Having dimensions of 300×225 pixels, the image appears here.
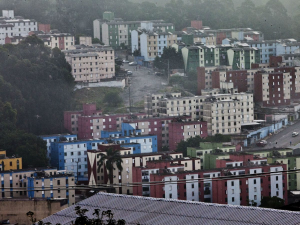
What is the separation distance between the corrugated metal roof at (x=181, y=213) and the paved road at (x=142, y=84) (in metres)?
13.0

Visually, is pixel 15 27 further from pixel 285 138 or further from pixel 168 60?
pixel 285 138

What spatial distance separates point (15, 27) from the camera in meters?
29.1

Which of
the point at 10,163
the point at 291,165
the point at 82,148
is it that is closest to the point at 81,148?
the point at 82,148

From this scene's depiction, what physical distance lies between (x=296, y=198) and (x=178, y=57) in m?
10.9

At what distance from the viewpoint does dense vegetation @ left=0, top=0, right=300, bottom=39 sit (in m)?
32.0

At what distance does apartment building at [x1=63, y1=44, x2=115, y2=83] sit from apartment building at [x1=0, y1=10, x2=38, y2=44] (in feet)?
9.77

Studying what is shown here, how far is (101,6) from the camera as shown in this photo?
3388cm

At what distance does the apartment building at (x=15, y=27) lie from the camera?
2861cm

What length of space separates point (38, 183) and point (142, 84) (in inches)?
364

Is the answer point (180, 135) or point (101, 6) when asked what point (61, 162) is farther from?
point (101, 6)

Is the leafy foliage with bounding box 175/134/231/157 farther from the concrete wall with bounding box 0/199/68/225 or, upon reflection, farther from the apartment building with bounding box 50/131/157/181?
the concrete wall with bounding box 0/199/68/225

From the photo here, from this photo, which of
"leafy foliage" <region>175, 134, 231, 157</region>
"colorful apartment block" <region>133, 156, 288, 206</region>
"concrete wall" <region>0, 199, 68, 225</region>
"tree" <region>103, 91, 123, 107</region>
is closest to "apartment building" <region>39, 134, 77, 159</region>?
"leafy foliage" <region>175, 134, 231, 157</region>

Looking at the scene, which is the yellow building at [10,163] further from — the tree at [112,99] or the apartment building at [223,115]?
the tree at [112,99]

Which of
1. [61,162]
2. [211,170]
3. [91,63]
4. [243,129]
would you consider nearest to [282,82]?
[243,129]
